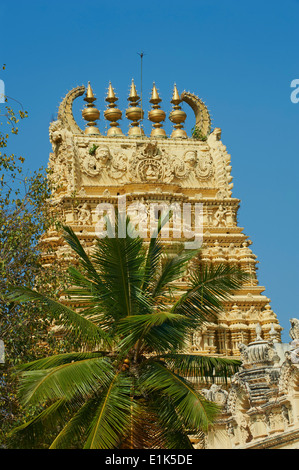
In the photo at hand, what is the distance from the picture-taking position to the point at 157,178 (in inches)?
2219

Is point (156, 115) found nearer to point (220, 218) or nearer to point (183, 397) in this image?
point (220, 218)

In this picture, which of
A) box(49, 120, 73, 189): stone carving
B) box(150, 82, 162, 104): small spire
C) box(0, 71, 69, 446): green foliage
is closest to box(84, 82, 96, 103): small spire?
box(49, 120, 73, 189): stone carving

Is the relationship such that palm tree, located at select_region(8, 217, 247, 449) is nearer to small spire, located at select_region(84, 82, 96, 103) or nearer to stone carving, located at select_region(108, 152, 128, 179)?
stone carving, located at select_region(108, 152, 128, 179)

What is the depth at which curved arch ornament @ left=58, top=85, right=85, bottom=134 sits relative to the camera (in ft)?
195

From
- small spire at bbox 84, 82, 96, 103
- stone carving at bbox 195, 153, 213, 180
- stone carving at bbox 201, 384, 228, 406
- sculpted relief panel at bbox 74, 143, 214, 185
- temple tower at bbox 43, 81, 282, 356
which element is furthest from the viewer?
small spire at bbox 84, 82, 96, 103

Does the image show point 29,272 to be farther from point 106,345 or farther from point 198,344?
point 198,344

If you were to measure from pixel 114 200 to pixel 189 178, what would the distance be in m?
5.36

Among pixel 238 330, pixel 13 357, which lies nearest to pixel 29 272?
pixel 13 357

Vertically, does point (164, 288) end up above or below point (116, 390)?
above

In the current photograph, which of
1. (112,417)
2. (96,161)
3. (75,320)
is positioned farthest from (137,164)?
(112,417)

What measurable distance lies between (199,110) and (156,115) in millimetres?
3344

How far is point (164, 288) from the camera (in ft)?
75.8

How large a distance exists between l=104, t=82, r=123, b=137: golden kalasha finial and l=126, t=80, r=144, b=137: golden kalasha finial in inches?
26.0
